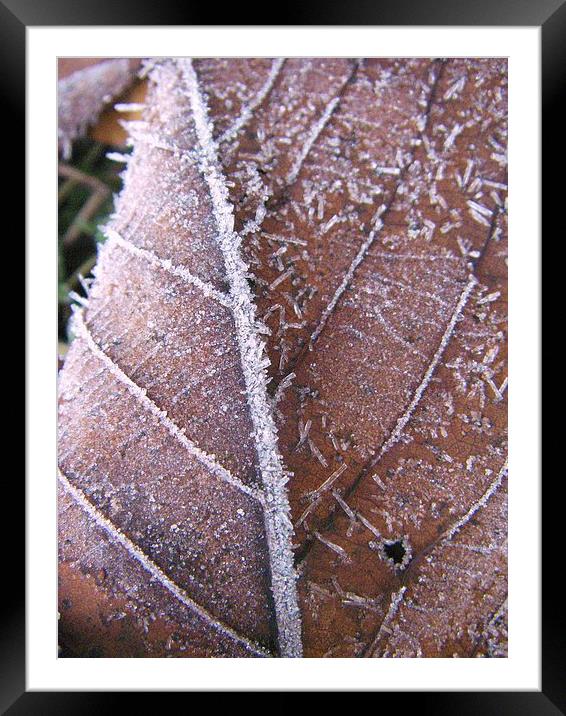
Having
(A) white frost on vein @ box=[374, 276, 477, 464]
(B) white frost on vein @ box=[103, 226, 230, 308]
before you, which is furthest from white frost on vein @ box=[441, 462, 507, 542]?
(B) white frost on vein @ box=[103, 226, 230, 308]

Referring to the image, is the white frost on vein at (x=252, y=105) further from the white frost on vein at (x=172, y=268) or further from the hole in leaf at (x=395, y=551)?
the hole in leaf at (x=395, y=551)

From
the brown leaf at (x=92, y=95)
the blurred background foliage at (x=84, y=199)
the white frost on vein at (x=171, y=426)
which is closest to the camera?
the white frost on vein at (x=171, y=426)

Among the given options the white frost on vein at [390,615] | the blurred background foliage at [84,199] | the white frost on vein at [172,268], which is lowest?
the white frost on vein at [390,615]

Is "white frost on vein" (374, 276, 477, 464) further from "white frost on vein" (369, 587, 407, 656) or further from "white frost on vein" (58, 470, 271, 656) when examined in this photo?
"white frost on vein" (58, 470, 271, 656)
